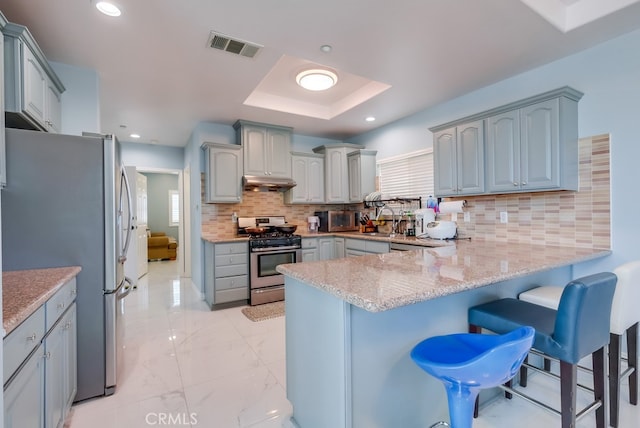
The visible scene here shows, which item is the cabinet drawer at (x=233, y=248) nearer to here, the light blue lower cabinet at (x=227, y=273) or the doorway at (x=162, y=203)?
the light blue lower cabinet at (x=227, y=273)

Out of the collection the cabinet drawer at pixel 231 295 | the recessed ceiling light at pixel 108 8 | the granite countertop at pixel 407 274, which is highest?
the recessed ceiling light at pixel 108 8

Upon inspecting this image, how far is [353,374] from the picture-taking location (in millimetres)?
1344

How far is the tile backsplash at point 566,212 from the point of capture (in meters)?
2.49

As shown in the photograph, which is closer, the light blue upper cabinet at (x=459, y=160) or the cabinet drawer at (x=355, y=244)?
the light blue upper cabinet at (x=459, y=160)

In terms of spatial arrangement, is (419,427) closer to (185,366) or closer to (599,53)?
(185,366)

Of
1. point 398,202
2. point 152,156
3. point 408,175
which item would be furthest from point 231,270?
point 152,156

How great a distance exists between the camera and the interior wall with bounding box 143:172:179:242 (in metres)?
8.96

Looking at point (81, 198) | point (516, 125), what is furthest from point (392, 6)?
point (81, 198)

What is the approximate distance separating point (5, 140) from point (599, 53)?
13.9ft

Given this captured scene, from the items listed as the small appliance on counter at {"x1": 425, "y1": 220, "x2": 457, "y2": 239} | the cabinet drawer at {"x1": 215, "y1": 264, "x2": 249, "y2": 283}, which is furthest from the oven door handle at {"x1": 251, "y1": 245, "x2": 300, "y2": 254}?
the small appliance on counter at {"x1": 425, "y1": 220, "x2": 457, "y2": 239}

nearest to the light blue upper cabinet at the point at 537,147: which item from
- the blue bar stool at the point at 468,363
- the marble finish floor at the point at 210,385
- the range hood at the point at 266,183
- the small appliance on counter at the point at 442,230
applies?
the small appliance on counter at the point at 442,230

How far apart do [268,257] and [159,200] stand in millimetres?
6476

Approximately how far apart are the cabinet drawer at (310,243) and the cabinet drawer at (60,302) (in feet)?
9.32

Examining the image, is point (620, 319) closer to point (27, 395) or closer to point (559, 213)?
point (559, 213)
